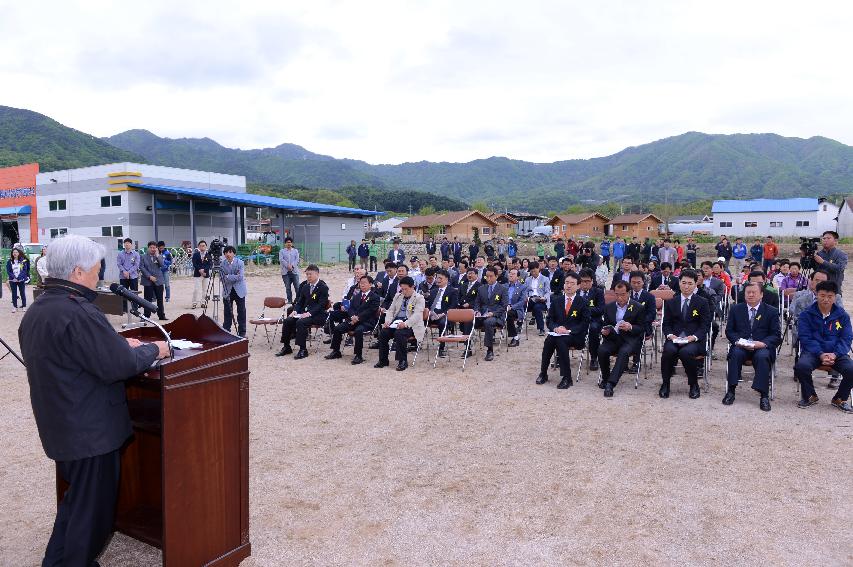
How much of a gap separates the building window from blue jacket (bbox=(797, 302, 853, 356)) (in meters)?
31.8

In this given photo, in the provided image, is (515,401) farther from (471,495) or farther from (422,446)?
(471,495)

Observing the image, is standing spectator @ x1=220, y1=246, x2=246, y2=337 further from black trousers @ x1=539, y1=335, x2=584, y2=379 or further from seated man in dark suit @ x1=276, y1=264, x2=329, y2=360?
black trousers @ x1=539, y1=335, x2=584, y2=379

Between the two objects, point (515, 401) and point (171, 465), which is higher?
point (171, 465)

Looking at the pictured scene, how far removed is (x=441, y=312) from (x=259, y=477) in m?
6.03

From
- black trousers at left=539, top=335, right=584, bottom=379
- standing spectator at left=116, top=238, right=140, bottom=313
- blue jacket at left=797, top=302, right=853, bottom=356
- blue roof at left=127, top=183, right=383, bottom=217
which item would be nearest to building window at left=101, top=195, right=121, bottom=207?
blue roof at left=127, top=183, right=383, bottom=217

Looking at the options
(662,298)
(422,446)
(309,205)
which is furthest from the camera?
(309,205)

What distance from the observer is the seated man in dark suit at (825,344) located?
6.26 meters

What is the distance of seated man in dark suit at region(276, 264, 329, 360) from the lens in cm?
920

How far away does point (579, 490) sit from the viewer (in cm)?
427

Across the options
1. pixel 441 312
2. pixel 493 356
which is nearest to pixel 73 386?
pixel 493 356

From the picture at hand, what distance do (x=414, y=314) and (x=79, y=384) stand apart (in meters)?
6.28

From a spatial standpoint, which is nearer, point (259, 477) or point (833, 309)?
point (259, 477)

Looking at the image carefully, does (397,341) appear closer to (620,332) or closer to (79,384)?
(620,332)

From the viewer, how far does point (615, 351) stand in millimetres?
7387
